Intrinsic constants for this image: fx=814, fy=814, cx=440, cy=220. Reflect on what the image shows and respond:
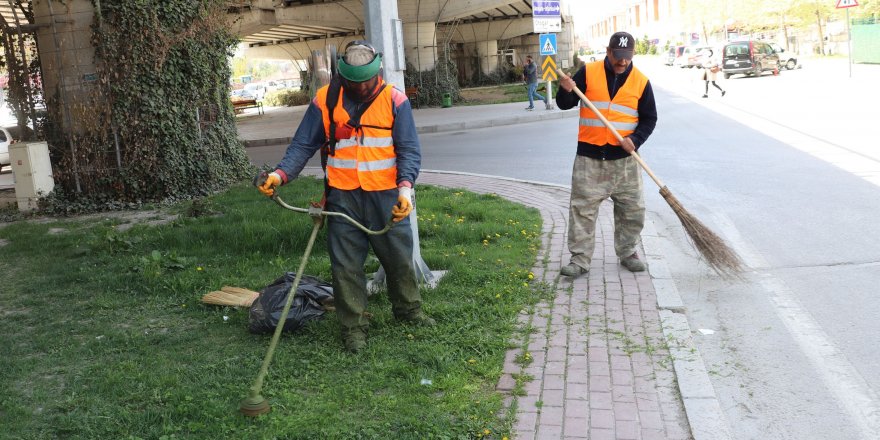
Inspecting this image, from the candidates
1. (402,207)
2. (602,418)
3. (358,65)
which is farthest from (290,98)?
(602,418)

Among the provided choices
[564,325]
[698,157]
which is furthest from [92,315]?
[698,157]

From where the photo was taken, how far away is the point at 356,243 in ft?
16.1

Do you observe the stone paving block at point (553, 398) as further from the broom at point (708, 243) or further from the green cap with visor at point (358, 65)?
the broom at point (708, 243)

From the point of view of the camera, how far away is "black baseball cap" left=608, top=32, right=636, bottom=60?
19.9 feet

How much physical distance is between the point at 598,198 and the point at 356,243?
2.29 meters

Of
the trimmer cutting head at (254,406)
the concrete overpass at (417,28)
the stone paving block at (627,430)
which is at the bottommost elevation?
the stone paving block at (627,430)

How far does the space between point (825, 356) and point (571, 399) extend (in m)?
1.68

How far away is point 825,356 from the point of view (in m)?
4.70

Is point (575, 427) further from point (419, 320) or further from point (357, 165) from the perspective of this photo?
point (357, 165)

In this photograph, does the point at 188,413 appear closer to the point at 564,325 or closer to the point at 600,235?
the point at 564,325

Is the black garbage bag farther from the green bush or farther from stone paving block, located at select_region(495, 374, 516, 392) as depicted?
the green bush

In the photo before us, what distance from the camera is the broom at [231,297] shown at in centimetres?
575

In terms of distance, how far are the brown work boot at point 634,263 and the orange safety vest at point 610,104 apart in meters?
0.93

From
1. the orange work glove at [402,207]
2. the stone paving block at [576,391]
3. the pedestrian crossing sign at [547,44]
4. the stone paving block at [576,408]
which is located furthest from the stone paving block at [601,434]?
the pedestrian crossing sign at [547,44]
